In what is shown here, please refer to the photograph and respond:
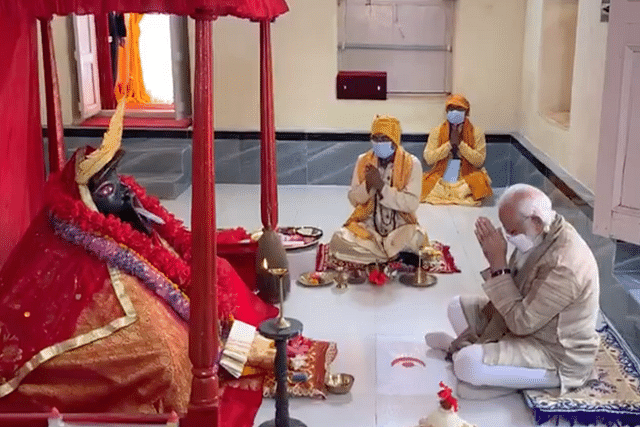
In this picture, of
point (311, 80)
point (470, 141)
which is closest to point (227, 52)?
point (311, 80)

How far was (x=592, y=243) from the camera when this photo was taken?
550 centimetres

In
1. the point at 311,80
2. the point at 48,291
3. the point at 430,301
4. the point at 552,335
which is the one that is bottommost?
the point at 430,301

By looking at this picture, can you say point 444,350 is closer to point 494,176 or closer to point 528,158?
point 528,158

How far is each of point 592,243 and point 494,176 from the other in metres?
3.09

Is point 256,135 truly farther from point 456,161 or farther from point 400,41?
point 456,161

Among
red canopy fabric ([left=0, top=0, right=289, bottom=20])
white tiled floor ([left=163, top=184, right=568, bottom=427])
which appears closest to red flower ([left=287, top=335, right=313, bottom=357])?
white tiled floor ([left=163, top=184, right=568, bottom=427])

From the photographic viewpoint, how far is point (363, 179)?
5.76 m

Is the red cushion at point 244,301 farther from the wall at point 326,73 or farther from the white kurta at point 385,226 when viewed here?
the wall at point 326,73

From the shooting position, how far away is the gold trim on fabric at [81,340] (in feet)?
11.4

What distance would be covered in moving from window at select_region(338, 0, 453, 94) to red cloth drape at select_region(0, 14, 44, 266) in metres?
4.91

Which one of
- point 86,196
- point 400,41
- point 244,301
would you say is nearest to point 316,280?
point 244,301

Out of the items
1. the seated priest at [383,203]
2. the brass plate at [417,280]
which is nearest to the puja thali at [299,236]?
the seated priest at [383,203]

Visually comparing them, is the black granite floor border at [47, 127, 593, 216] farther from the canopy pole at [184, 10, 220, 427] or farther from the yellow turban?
the canopy pole at [184, 10, 220, 427]

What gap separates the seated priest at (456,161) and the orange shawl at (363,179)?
6.92ft
